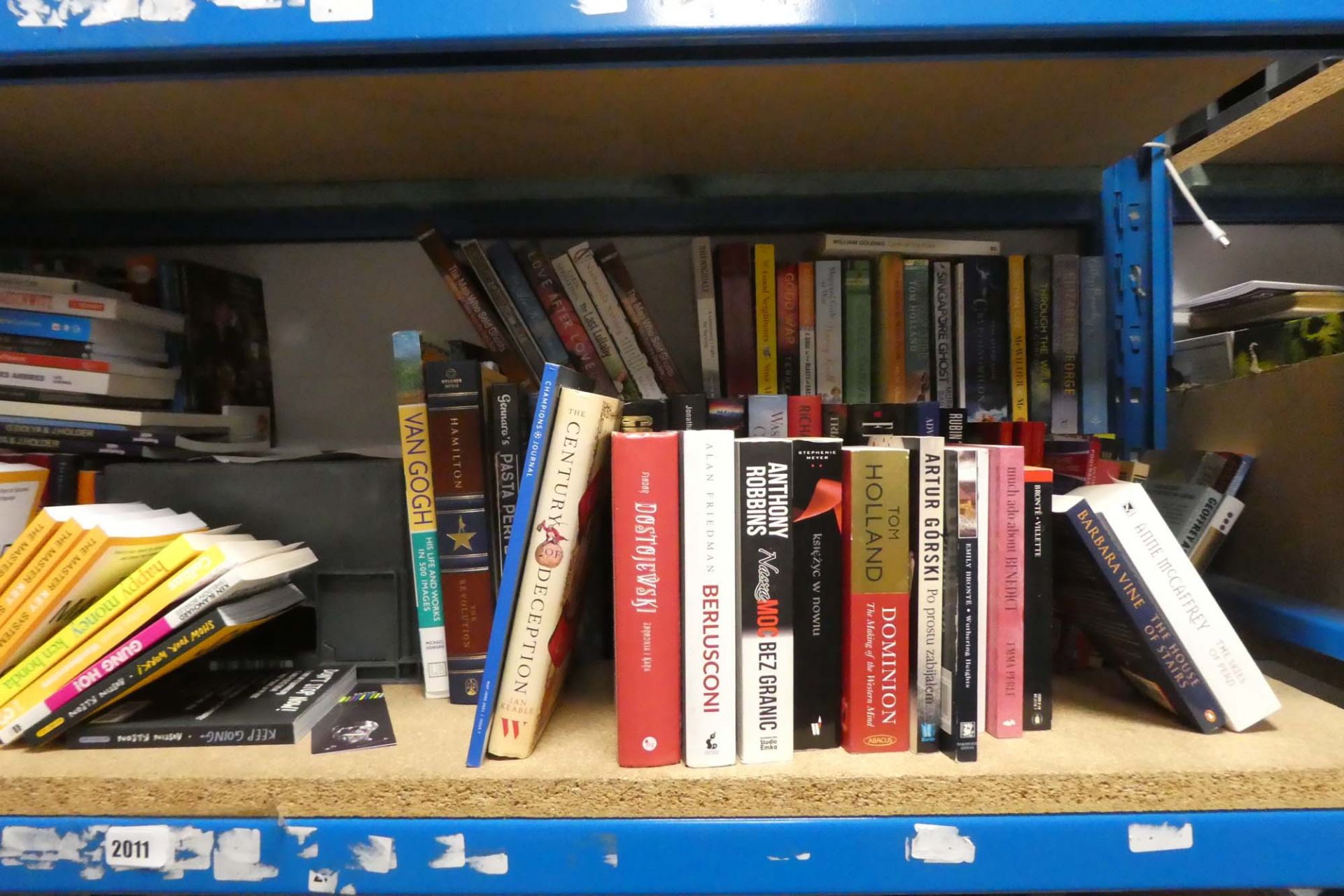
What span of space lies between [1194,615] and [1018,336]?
417 millimetres

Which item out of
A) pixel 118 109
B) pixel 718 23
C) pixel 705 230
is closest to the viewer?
pixel 718 23

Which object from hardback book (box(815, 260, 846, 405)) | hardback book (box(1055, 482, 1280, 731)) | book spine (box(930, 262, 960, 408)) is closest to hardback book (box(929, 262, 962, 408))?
book spine (box(930, 262, 960, 408))

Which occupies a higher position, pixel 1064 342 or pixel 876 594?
pixel 1064 342

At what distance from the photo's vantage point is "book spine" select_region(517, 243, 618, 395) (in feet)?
2.85

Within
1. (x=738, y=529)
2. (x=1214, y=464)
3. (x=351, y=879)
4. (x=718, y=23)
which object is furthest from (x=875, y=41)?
(x=351, y=879)

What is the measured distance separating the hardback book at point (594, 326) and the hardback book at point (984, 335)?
0.41 m

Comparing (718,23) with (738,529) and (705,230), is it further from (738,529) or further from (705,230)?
(705,230)

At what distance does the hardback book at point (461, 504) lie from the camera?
63cm

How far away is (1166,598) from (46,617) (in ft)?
2.95

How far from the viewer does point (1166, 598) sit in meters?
0.56

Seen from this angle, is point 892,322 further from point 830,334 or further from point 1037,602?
point 1037,602

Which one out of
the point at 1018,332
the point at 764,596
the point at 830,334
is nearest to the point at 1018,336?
the point at 1018,332

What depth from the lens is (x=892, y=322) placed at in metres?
0.87

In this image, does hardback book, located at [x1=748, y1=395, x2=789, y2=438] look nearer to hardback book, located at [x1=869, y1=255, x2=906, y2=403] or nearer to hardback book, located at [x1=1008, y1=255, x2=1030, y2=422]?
hardback book, located at [x1=869, y1=255, x2=906, y2=403]
